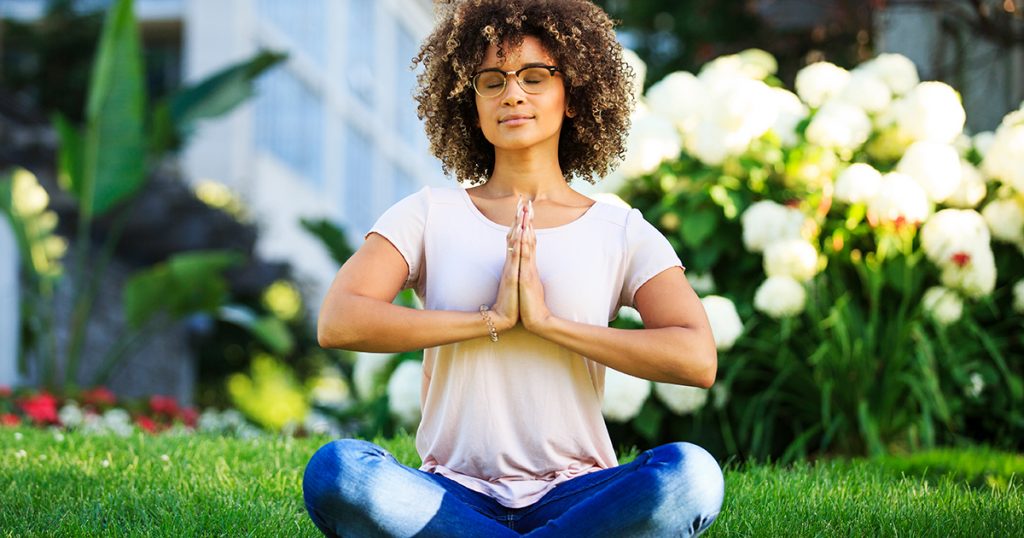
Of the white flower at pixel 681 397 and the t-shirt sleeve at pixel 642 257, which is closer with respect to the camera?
the t-shirt sleeve at pixel 642 257

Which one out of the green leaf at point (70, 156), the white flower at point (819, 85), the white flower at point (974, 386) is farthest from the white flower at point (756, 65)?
the green leaf at point (70, 156)

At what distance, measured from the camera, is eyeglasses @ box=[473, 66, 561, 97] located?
3.17 metres

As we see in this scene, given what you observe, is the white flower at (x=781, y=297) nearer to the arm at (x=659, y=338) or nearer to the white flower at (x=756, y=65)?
the white flower at (x=756, y=65)

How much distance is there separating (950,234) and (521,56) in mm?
2701

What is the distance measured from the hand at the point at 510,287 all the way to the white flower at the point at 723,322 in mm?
2352

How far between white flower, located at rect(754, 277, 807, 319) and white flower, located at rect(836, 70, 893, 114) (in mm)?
978

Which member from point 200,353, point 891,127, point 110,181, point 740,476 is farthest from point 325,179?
point 740,476

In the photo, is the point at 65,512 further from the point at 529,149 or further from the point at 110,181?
the point at 110,181

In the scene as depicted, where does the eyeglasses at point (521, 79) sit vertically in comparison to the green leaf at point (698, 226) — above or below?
above

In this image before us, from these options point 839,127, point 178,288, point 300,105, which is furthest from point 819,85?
point 300,105

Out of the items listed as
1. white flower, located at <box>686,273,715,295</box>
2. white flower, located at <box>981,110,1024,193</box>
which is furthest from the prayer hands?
white flower, located at <box>981,110,1024,193</box>

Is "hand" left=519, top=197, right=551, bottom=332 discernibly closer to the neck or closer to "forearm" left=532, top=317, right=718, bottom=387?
"forearm" left=532, top=317, right=718, bottom=387

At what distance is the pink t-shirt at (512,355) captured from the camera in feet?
9.77

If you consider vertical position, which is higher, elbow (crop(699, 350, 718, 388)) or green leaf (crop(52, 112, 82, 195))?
green leaf (crop(52, 112, 82, 195))
